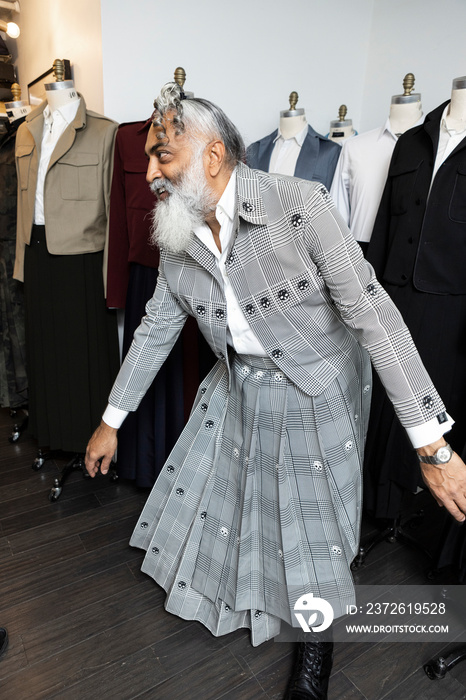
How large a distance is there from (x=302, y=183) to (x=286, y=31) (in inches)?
68.1

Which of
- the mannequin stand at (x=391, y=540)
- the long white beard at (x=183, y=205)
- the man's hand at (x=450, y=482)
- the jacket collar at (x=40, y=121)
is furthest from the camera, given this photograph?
the jacket collar at (x=40, y=121)

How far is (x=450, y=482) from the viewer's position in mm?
961

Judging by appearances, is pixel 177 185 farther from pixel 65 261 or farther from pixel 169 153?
pixel 65 261

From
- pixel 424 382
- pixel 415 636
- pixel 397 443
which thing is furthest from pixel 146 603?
pixel 424 382

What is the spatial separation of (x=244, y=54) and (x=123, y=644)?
244cm

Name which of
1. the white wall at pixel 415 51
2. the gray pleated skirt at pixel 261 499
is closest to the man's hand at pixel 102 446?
the gray pleated skirt at pixel 261 499

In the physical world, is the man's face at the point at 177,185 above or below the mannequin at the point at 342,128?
below

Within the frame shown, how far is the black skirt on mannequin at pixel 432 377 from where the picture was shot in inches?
61.6

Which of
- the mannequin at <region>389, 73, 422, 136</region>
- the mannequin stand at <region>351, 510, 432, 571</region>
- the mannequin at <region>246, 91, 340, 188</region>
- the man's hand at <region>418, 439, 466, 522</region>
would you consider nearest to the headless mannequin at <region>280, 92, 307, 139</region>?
the mannequin at <region>246, 91, 340, 188</region>

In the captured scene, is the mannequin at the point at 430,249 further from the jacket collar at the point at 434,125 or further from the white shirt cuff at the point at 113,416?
the white shirt cuff at the point at 113,416

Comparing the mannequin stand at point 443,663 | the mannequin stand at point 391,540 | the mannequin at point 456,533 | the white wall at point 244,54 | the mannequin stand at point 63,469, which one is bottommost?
the mannequin stand at point 63,469

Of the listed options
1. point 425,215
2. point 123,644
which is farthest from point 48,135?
point 123,644

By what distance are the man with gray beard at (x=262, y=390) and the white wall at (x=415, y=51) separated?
1.62m

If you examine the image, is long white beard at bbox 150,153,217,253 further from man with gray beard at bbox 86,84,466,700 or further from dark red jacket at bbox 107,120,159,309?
dark red jacket at bbox 107,120,159,309
